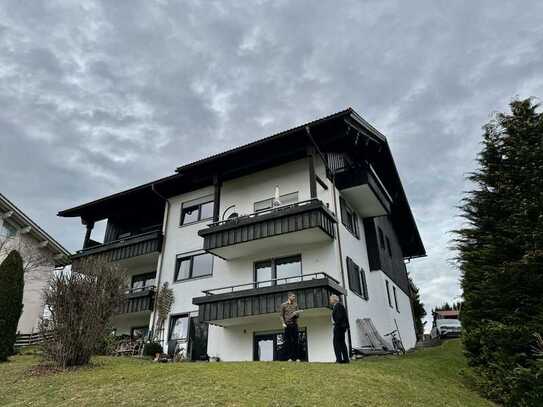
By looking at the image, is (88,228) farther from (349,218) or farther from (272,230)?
(349,218)

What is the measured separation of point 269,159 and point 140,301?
9660 millimetres

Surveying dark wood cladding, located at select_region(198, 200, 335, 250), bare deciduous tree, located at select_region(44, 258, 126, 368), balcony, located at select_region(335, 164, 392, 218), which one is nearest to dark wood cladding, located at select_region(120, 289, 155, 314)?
dark wood cladding, located at select_region(198, 200, 335, 250)

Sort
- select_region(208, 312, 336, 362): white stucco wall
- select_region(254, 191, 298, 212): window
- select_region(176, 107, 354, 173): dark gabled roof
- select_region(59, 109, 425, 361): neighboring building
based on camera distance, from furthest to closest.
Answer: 1. select_region(254, 191, 298, 212): window
2. select_region(176, 107, 354, 173): dark gabled roof
3. select_region(59, 109, 425, 361): neighboring building
4. select_region(208, 312, 336, 362): white stucco wall

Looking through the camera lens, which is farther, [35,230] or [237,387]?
[35,230]

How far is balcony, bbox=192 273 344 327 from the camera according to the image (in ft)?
46.4

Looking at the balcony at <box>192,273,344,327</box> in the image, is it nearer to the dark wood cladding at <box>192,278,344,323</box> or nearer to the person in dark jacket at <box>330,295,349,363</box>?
the dark wood cladding at <box>192,278,344,323</box>

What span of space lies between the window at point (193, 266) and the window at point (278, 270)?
2851 millimetres

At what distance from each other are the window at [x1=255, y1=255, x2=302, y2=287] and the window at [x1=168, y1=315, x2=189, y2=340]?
4.27 m

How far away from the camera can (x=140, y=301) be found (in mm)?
20125

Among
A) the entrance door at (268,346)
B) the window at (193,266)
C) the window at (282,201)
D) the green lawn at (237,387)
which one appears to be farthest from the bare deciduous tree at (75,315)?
the window at (282,201)

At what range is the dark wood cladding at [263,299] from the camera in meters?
14.1

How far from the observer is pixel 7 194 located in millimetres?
28531

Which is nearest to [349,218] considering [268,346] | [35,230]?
[268,346]

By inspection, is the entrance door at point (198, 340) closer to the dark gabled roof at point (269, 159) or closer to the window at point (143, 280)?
the window at point (143, 280)
